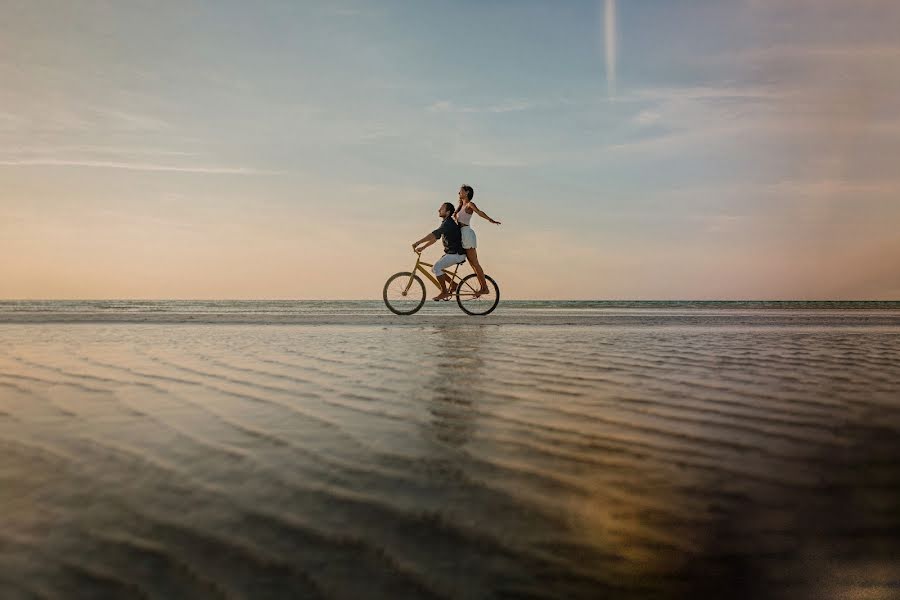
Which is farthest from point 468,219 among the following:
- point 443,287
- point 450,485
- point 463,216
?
point 450,485

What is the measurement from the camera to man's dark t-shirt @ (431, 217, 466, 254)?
1518 centimetres

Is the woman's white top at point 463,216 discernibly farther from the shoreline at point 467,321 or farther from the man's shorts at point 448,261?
the shoreline at point 467,321

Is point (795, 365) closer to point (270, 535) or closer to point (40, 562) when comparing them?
point (270, 535)

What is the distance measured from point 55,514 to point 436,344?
19.5 ft

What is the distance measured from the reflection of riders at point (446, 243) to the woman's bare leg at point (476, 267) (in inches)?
6.3

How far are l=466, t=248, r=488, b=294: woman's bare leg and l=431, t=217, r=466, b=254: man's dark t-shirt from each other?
7.7 inches

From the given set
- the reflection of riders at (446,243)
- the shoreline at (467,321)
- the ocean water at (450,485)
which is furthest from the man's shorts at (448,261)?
the ocean water at (450,485)

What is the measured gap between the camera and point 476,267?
609 inches

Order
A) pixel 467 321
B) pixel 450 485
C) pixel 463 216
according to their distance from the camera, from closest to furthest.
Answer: pixel 450 485 → pixel 467 321 → pixel 463 216

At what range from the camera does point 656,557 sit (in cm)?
168

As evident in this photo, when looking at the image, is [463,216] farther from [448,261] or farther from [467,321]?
[467,321]

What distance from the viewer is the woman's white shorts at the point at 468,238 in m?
→ 15.2

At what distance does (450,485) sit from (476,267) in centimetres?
1331

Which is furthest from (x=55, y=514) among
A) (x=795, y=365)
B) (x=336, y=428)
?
(x=795, y=365)
